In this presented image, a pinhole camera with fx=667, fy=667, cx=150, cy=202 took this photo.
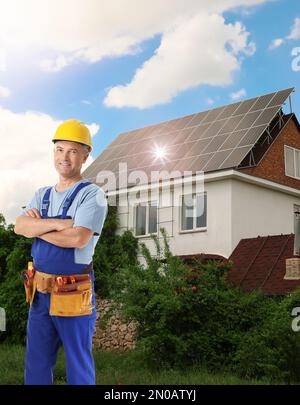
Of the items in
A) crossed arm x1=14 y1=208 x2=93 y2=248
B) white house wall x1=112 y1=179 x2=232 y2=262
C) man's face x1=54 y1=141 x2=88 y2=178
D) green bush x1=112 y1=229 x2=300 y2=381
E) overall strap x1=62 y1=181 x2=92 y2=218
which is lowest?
green bush x1=112 y1=229 x2=300 y2=381

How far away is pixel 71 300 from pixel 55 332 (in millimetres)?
307

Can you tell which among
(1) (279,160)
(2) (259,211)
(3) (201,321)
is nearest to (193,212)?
(2) (259,211)

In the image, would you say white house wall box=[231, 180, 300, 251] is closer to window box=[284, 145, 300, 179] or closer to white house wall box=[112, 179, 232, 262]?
white house wall box=[112, 179, 232, 262]

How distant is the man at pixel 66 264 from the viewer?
13.5 feet

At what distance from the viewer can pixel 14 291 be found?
1927 centimetres

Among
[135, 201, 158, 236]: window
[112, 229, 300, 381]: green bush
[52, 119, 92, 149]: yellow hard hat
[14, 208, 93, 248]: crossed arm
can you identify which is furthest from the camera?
[135, 201, 158, 236]: window

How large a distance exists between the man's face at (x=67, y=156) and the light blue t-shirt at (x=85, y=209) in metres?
0.11

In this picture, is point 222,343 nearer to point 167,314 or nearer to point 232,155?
point 167,314

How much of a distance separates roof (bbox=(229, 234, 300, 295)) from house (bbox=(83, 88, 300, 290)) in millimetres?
1452

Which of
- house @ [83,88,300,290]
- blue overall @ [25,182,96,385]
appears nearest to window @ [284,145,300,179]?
house @ [83,88,300,290]

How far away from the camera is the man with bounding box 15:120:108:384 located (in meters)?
4.11
